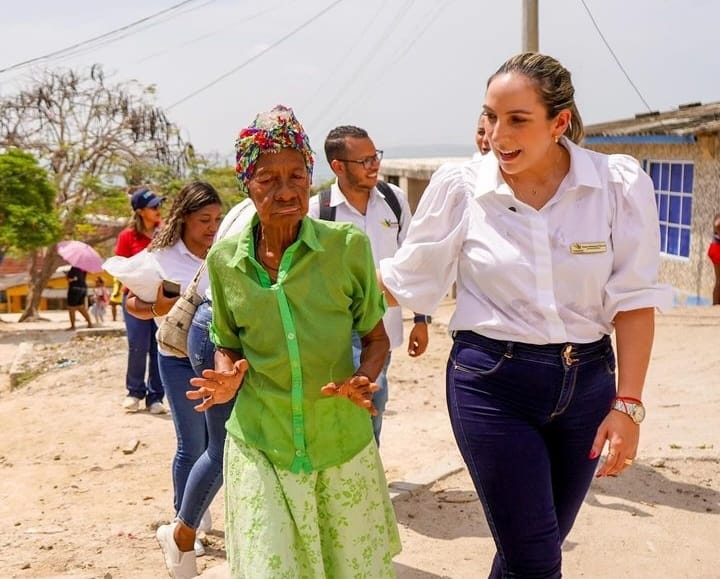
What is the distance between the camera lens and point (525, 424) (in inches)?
107

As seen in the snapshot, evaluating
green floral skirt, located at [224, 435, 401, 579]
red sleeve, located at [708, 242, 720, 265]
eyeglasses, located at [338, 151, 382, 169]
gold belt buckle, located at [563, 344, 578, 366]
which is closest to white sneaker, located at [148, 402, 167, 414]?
eyeglasses, located at [338, 151, 382, 169]

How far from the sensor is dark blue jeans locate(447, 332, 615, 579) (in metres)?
2.69

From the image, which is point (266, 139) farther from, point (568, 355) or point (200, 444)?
point (200, 444)

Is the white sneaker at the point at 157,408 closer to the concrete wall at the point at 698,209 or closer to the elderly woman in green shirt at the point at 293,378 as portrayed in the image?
the elderly woman in green shirt at the point at 293,378

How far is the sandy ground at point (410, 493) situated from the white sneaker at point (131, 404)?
101 millimetres

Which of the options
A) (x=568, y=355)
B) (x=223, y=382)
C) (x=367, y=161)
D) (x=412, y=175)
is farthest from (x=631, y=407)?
(x=412, y=175)

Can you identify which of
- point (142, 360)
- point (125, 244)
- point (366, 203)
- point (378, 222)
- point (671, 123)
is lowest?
point (142, 360)

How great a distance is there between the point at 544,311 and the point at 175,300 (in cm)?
242

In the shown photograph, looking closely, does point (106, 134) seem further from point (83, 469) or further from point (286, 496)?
point (286, 496)

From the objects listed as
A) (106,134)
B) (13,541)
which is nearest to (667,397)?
(13,541)

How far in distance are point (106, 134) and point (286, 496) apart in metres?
26.6

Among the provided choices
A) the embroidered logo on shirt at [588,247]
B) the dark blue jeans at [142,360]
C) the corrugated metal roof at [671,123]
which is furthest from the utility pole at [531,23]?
the embroidered logo on shirt at [588,247]

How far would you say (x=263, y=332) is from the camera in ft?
9.17

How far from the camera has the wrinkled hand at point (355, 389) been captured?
107 inches
